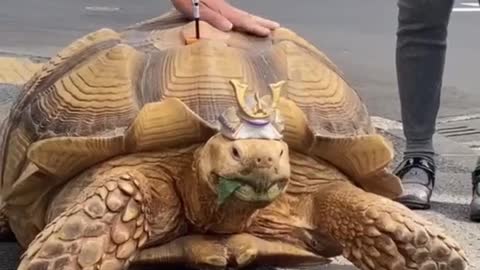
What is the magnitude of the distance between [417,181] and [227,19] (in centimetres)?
141

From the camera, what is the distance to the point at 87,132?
3.12 meters

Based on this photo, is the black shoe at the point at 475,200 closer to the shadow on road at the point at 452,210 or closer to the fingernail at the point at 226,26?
the shadow on road at the point at 452,210

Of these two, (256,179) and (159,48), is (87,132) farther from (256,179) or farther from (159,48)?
(256,179)

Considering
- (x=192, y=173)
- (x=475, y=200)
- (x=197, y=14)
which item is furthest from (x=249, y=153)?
(x=475, y=200)

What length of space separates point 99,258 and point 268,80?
0.72m

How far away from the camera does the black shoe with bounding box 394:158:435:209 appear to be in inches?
180

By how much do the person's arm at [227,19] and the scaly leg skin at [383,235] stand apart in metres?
0.62

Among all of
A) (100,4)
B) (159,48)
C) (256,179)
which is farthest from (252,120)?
(100,4)

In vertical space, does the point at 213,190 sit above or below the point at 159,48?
below

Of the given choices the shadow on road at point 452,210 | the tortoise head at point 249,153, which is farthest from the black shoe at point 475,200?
the tortoise head at point 249,153

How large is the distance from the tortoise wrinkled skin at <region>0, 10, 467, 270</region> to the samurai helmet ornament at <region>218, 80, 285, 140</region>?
0.08 feet

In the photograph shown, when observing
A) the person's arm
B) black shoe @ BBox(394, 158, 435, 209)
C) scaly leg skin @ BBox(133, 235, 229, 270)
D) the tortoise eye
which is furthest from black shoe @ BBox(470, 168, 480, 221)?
the tortoise eye

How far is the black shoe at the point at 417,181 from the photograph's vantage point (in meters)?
4.57

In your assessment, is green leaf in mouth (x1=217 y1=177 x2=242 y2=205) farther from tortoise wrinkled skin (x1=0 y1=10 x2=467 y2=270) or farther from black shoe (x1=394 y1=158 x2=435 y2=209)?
black shoe (x1=394 y1=158 x2=435 y2=209)
